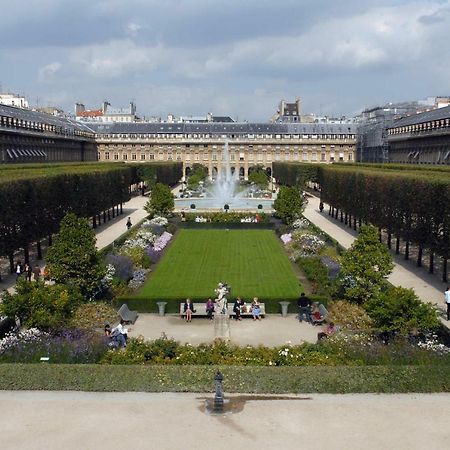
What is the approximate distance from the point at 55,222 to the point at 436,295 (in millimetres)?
21018

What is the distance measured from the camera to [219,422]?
12711 millimetres

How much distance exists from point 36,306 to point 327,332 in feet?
27.6

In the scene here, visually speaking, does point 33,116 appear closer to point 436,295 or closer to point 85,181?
point 85,181

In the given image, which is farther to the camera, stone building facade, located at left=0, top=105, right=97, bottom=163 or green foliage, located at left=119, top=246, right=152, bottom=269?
stone building facade, located at left=0, top=105, right=97, bottom=163

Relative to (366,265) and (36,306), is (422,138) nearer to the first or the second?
(366,265)

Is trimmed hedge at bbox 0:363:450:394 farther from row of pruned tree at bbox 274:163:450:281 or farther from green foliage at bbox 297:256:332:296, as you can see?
row of pruned tree at bbox 274:163:450:281

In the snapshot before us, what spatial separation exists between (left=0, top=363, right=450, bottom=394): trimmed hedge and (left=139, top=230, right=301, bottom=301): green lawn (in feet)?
29.5

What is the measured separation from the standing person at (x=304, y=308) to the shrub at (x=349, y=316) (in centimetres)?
72

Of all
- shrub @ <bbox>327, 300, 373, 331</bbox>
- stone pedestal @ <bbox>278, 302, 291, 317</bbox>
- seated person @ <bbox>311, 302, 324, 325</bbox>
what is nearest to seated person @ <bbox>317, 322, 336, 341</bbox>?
shrub @ <bbox>327, 300, 373, 331</bbox>

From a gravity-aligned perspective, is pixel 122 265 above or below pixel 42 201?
below

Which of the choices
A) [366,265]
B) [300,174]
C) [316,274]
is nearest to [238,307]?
[366,265]

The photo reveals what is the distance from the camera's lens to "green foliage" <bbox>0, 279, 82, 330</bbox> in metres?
18.4

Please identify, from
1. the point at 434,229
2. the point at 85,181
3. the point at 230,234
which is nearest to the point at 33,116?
the point at 85,181

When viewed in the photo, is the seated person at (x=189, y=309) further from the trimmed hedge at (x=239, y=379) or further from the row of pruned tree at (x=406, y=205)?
the row of pruned tree at (x=406, y=205)
